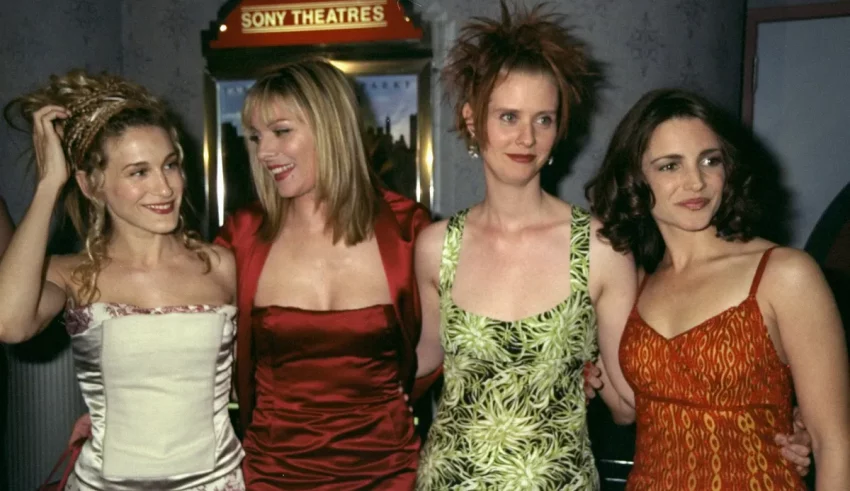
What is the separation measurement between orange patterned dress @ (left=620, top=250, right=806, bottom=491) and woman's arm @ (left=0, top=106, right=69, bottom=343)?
4.70ft

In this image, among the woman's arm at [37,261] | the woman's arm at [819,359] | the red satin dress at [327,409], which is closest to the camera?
the woman's arm at [819,359]

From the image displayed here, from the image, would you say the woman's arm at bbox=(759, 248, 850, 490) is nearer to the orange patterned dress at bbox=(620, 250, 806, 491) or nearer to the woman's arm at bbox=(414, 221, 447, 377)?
the orange patterned dress at bbox=(620, 250, 806, 491)

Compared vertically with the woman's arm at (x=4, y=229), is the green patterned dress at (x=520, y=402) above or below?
below

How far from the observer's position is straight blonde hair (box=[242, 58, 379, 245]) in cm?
216

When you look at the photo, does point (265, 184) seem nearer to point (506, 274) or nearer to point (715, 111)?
point (506, 274)

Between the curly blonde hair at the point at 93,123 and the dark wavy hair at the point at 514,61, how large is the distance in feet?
2.61

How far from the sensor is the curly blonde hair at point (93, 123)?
191 centimetres

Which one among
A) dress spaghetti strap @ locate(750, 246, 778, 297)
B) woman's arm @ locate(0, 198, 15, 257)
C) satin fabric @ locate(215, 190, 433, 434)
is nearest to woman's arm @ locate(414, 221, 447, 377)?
satin fabric @ locate(215, 190, 433, 434)

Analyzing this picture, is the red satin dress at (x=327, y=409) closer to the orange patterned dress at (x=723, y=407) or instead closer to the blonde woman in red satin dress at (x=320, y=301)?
the blonde woman in red satin dress at (x=320, y=301)

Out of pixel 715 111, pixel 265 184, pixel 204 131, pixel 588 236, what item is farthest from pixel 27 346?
pixel 715 111

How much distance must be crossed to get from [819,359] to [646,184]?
557 mm

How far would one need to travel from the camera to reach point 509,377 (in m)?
1.83

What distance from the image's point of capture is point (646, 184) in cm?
188

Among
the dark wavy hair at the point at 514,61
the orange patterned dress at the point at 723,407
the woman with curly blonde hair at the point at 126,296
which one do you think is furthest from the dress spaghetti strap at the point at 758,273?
the woman with curly blonde hair at the point at 126,296
